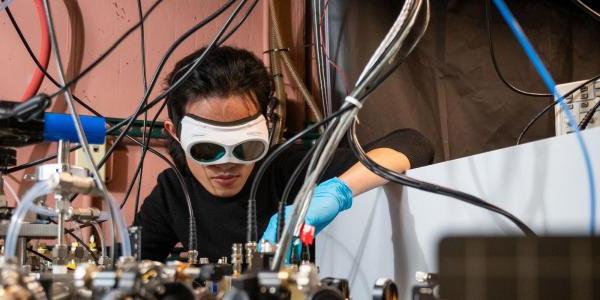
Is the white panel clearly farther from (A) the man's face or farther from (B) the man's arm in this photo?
(A) the man's face

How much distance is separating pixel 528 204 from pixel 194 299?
→ 15.5 inches

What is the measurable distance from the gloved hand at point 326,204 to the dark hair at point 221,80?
1.53ft

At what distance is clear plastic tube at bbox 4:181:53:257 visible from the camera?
0.52 metres

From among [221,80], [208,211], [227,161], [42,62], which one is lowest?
[208,211]

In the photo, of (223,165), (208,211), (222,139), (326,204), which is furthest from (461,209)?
(208,211)

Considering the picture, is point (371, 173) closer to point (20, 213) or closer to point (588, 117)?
point (588, 117)

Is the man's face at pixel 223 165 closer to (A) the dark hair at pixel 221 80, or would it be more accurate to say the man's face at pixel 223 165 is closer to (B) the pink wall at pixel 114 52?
(A) the dark hair at pixel 221 80

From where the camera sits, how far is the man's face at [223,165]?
145 centimetres

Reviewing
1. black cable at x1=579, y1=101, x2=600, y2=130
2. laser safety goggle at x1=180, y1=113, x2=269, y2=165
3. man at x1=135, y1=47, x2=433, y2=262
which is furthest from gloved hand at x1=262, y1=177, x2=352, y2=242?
black cable at x1=579, y1=101, x2=600, y2=130

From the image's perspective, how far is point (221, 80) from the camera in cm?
152

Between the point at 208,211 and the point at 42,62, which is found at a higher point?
the point at 42,62

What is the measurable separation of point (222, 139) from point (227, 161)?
0.07 meters

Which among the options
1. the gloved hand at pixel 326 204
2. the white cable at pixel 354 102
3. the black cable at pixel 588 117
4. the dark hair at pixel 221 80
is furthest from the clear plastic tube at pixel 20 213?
the dark hair at pixel 221 80

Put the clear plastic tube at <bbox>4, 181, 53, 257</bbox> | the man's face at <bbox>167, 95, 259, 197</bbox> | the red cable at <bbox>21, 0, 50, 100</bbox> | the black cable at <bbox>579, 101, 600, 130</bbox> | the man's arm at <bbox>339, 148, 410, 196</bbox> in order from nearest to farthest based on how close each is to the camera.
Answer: the clear plastic tube at <bbox>4, 181, 53, 257</bbox>, the black cable at <bbox>579, 101, 600, 130</bbox>, the man's arm at <bbox>339, 148, 410, 196</bbox>, the man's face at <bbox>167, 95, 259, 197</bbox>, the red cable at <bbox>21, 0, 50, 100</bbox>
